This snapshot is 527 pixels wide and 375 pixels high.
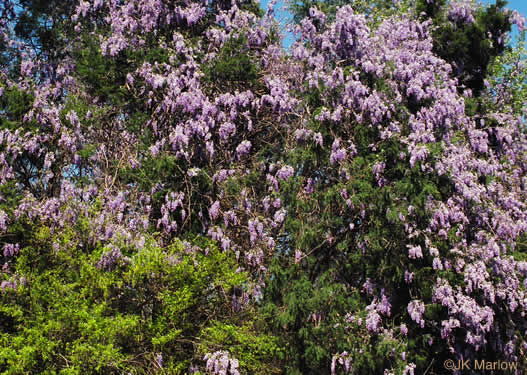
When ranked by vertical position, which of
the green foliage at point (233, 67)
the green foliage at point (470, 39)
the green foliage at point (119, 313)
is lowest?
the green foliage at point (119, 313)

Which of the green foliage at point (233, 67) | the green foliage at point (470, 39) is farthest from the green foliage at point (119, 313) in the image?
the green foliage at point (470, 39)

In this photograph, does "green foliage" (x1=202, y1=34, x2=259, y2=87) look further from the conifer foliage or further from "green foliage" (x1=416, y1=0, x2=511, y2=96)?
"green foliage" (x1=416, y1=0, x2=511, y2=96)

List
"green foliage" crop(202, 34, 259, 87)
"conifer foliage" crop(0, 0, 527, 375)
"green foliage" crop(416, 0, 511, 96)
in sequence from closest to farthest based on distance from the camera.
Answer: "conifer foliage" crop(0, 0, 527, 375), "green foliage" crop(202, 34, 259, 87), "green foliage" crop(416, 0, 511, 96)

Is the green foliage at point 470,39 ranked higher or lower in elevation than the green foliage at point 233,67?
higher

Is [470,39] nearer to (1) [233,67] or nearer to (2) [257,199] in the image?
(1) [233,67]

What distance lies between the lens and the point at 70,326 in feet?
31.0

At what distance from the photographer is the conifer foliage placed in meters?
10.4

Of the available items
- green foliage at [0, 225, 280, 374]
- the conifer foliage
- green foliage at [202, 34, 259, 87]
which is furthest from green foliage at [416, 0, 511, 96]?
green foliage at [0, 225, 280, 374]

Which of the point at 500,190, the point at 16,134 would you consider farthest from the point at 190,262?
the point at 500,190

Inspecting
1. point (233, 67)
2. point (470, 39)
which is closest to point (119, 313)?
point (233, 67)

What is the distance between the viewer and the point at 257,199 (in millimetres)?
13930

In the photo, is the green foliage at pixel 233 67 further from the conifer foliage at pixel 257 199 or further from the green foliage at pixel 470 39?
the green foliage at pixel 470 39

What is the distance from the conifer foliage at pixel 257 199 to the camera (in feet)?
34.1

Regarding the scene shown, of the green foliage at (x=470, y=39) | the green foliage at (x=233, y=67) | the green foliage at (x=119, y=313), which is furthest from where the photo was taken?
the green foliage at (x=470, y=39)
